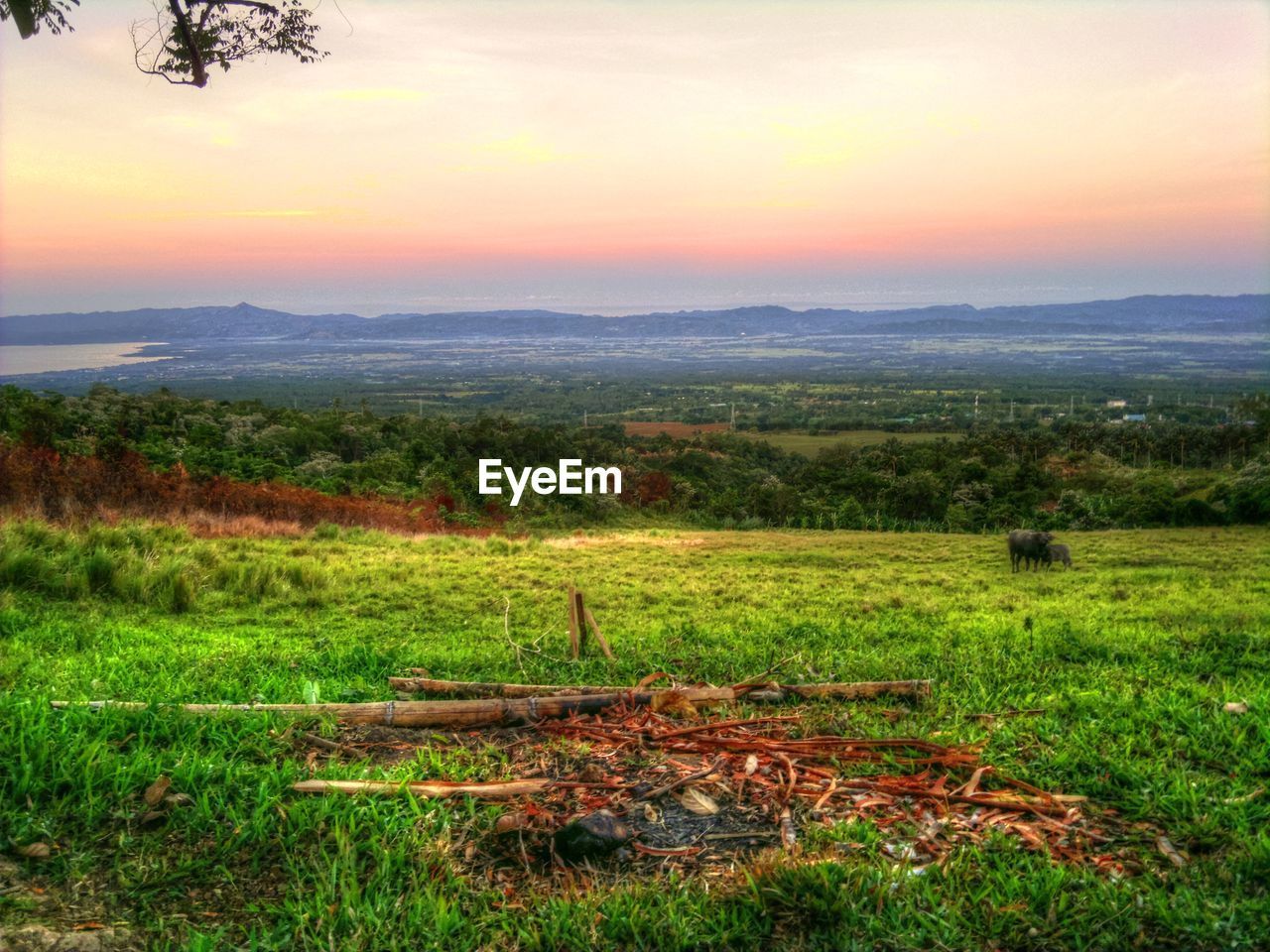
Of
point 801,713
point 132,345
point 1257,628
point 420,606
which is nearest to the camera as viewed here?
point 801,713

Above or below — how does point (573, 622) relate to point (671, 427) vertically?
above

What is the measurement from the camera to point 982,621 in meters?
7.46

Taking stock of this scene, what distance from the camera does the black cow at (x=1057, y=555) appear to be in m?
13.3

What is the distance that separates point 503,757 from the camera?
3742mm

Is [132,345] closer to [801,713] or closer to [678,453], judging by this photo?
[678,453]

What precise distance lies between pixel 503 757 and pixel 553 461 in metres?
34.1

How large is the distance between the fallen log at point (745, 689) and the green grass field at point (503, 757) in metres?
0.15

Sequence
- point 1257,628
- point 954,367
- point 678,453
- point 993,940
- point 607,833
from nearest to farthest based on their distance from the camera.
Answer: point 993,940 → point 607,833 → point 1257,628 → point 678,453 → point 954,367

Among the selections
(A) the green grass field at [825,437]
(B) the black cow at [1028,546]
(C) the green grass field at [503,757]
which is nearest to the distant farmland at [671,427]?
(A) the green grass field at [825,437]

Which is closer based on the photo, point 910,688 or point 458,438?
point 910,688

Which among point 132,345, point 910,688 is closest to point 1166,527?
point 910,688

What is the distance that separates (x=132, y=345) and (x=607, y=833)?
362 feet

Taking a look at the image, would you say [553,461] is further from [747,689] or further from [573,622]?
[747,689]

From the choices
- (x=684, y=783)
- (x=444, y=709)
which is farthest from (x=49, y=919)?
(x=684, y=783)
